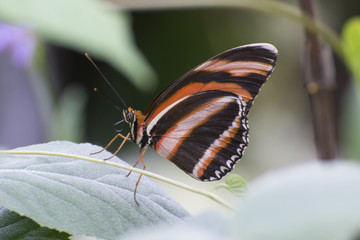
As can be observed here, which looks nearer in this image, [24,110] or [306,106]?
[24,110]

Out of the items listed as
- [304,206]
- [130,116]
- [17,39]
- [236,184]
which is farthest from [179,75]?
[304,206]

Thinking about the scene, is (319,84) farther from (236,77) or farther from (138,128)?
(138,128)

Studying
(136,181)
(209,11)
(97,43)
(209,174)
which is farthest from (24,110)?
(136,181)

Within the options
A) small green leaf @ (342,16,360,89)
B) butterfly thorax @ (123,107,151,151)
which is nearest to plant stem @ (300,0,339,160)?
small green leaf @ (342,16,360,89)

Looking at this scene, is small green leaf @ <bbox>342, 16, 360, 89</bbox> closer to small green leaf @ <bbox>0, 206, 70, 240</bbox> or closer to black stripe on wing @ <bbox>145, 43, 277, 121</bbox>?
black stripe on wing @ <bbox>145, 43, 277, 121</bbox>

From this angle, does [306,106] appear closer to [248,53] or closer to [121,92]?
[121,92]

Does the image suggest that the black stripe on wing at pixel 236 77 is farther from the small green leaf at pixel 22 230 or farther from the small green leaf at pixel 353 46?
the small green leaf at pixel 22 230
